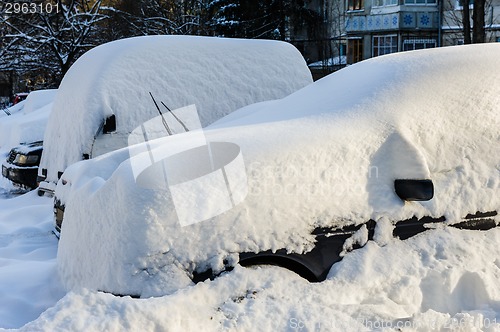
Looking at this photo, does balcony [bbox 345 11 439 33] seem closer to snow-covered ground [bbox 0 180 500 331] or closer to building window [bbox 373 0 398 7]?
building window [bbox 373 0 398 7]

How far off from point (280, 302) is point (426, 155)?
119 cm

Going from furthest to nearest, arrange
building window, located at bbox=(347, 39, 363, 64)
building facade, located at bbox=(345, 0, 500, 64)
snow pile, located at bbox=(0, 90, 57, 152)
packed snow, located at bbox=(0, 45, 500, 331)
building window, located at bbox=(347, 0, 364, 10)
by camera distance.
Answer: building window, located at bbox=(347, 39, 363, 64)
building window, located at bbox=(347, 0, 364, 10)
building facade, located at bbox=(345, 0, 500, 64)
snow pile, located at bbox=(0, 90, 57, 152)
packed snow, located at bbox=(0, 45, 500, 331)

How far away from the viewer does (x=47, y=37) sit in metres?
22.6

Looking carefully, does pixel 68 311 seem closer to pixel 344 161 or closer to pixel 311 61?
pixel 344 161

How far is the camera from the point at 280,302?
133 inches

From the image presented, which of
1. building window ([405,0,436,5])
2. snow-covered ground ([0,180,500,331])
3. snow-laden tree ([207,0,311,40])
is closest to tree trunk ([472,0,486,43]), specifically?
snow-covered ground ([0,180,500,331])

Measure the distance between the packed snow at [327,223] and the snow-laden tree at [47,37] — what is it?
63.8 feet

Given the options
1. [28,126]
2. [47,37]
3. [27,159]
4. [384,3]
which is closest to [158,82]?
[27,159]

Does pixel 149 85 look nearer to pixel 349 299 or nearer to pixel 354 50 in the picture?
pixel 349 299

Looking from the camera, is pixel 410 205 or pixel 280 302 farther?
pixel 410 205

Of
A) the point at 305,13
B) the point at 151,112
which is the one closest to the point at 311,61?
the point at 305,13

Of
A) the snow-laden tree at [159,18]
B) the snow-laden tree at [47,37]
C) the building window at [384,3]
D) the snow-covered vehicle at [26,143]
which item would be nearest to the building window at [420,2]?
the building window at [384,3]

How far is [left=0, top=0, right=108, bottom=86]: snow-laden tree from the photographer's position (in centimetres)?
2273

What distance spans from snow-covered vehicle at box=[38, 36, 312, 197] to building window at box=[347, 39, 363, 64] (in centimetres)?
3069
